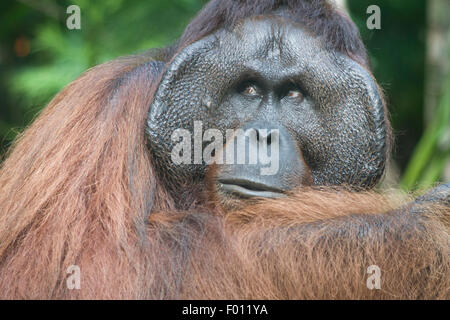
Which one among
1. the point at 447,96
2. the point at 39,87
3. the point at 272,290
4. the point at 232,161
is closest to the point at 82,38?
the point at 39,87

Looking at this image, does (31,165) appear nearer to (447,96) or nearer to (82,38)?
(447,96)

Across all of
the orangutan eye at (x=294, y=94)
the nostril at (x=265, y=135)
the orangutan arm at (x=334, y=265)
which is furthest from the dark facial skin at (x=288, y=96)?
the orangutan arm at (x=334, y=265)

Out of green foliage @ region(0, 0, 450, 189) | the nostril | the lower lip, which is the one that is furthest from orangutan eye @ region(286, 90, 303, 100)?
green foliage @ region(0, 0, 450, 189)

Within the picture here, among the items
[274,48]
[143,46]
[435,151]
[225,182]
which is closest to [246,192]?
[225,182]

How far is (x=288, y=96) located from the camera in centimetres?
299

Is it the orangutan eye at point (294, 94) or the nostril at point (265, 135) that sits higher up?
the orangutan eye at point (294, 94)

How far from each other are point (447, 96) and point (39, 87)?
3519mm

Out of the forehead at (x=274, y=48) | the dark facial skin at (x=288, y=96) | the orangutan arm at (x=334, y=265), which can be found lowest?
the orangutan arm at (x=334, y=265)

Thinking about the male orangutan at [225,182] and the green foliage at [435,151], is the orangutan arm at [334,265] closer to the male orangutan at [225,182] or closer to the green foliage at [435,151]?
the male orangutan at [225,182]

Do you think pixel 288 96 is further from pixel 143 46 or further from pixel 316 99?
pixel 143 46

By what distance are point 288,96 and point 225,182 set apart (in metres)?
0.51

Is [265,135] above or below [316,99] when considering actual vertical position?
below

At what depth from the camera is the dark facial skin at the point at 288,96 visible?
2.91 m

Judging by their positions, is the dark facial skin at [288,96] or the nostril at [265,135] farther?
the dark facial skin at [288,96]
